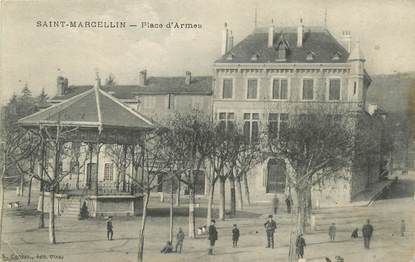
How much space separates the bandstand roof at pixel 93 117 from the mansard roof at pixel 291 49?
299 inches

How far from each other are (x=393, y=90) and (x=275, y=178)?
42.7 ft

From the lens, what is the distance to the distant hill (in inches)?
961

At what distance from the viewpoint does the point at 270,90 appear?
37594mm

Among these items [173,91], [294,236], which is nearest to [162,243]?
[294,236]

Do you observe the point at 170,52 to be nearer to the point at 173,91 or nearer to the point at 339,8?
the point at 339,8

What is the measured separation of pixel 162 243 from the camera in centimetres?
2550

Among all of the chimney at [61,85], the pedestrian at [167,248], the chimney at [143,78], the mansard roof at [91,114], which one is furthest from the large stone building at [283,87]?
the pedestrian at [167,248]

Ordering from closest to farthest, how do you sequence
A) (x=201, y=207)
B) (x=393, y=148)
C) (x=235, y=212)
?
(x=393, y=148)
(x=235, y=212)
(x=201, y=207)

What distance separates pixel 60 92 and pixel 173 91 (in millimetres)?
10434

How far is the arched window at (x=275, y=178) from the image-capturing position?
37062 mm

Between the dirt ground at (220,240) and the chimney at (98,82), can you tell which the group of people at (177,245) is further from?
the chimney at (98,82)

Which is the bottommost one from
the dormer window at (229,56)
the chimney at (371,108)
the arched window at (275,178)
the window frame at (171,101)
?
the arched window at (275,178)

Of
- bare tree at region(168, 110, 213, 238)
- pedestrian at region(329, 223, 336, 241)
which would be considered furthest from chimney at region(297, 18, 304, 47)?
pedestrian at region(329, 223, 336, 241)

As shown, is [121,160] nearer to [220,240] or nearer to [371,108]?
[220,240]
